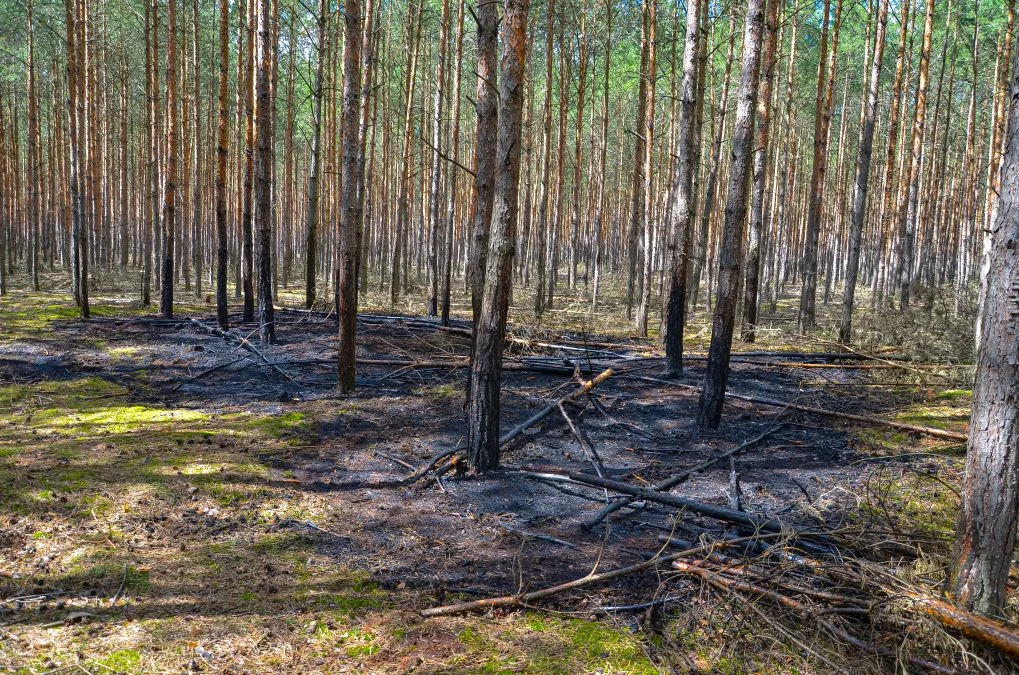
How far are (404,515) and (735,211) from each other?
427 centimetres

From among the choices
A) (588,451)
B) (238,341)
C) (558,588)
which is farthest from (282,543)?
(238,341)

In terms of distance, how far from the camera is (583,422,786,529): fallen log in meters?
4.79

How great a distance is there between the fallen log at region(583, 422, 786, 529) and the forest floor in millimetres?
83

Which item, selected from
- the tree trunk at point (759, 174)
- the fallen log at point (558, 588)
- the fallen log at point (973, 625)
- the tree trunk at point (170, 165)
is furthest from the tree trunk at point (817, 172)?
the tree trunk at point (170, 165)

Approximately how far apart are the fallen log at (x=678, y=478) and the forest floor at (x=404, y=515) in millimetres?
83

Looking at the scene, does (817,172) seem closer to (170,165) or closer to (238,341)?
(238,341)

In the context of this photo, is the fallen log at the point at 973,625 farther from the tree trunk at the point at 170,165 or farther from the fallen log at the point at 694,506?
the tree trunk at the point at 170,165

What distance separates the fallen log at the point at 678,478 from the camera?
188 inches

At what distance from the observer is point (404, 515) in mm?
4938

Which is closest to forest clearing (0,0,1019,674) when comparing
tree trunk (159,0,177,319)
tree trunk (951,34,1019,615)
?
tree trunk (951,34,1019,615)

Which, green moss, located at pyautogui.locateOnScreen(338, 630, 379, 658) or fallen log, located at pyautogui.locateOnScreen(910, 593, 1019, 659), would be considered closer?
fallen log, located at pyautogui.locateOnScreen(910, 593, 1019, 659)

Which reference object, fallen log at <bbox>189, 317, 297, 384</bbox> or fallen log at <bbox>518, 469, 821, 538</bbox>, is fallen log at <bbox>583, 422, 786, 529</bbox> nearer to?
fallen log at <bbox>518, 469, 821, 538</bbox>

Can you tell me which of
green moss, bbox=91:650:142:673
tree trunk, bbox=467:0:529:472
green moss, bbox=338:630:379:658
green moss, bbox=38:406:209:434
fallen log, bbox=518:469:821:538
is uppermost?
tree trunk, bbox=467:0:529:472

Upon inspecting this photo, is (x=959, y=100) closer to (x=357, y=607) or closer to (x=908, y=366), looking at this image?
(x=908, y=366)
